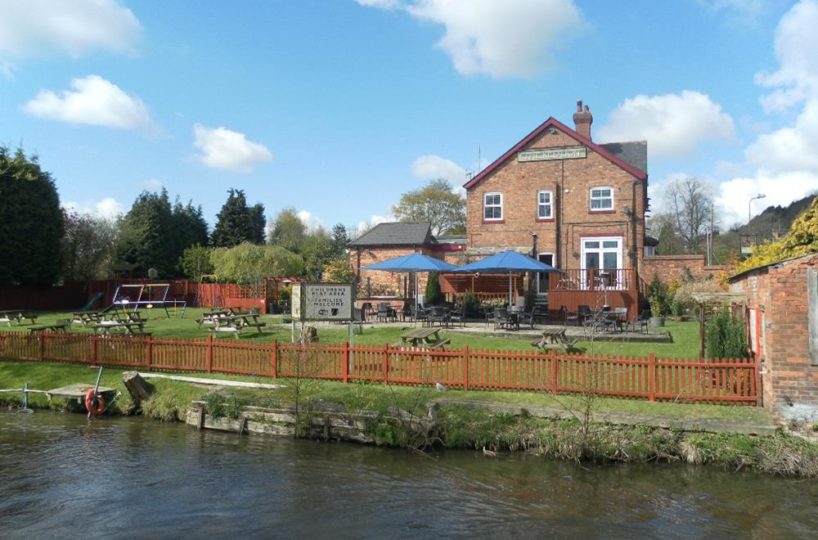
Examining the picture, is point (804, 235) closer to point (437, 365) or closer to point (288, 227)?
point (437, 365)

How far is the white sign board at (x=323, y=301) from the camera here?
13.6 m

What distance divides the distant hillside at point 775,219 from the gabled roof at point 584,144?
20.4m

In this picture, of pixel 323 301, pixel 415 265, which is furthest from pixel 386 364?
pixel 415 265

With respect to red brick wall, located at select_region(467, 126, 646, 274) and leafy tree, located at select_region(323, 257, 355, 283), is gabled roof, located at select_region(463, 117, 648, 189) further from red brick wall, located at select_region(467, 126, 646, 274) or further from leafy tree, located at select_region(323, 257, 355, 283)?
leafy tree, located at select_region(323, 257, 355, 283)

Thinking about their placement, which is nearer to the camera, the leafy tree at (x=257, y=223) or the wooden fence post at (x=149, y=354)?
the wooden fence post at (x=149, y=354)

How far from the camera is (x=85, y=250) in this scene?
137 ft

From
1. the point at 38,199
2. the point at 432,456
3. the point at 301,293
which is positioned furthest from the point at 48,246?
the point at 432,456

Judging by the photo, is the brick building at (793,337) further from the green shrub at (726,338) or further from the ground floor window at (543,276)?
the ground floor window at (543,276)

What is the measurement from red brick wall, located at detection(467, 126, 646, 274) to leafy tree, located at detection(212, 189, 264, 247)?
32104 mm

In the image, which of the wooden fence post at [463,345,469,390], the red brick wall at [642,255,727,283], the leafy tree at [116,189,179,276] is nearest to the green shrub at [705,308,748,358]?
the wooden fence post at [463,345,469,390]

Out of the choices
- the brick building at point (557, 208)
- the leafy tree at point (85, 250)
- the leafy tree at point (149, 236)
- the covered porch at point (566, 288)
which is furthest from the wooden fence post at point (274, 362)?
the leafy tree at point (149, 236)

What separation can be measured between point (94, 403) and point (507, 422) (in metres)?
8.36

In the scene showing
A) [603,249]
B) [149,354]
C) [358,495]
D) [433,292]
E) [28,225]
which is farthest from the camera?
[28,225]

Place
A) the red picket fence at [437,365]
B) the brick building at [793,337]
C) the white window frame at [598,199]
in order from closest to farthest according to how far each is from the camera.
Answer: the brick building at [793,337] < the red picket fence at [437,365] < the white window frame at [598,199]
